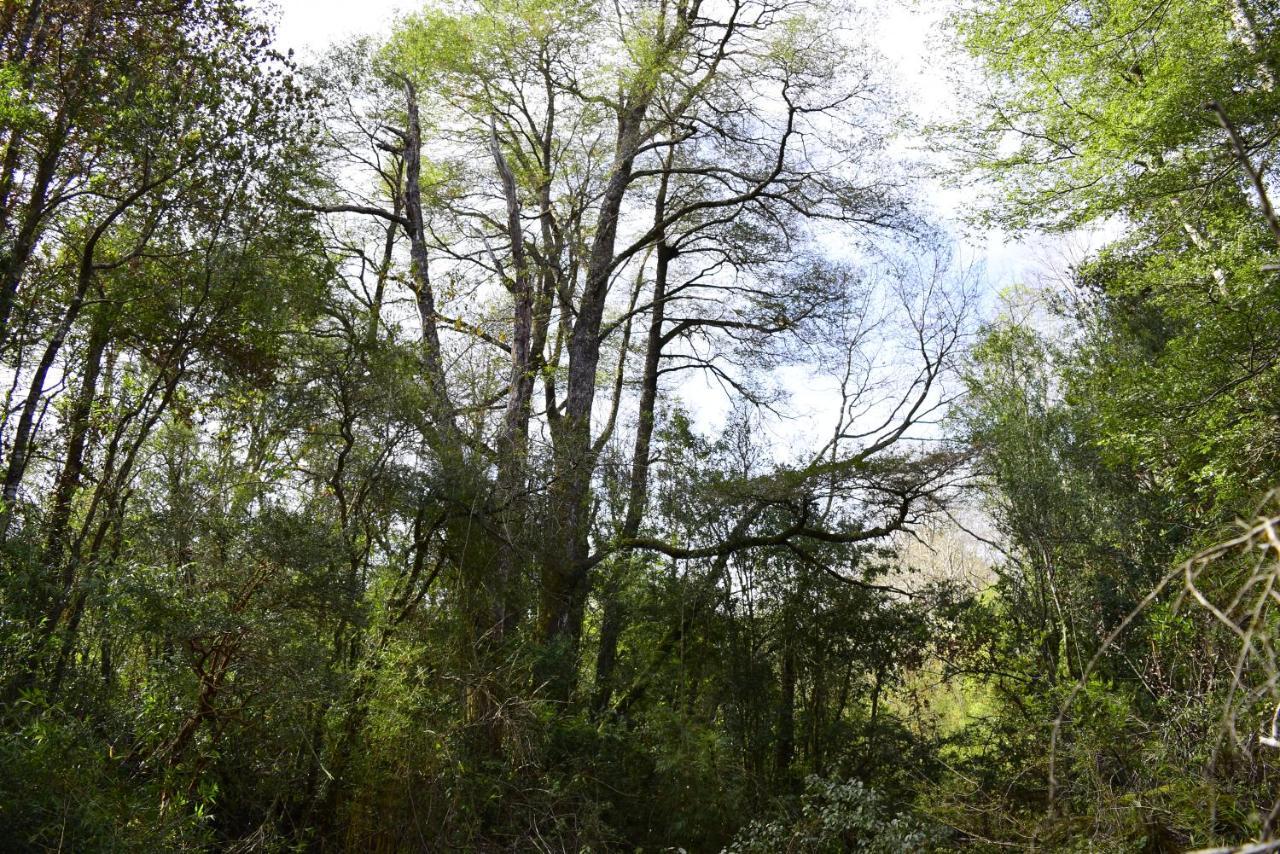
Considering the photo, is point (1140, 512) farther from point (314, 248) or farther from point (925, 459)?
point (314, 248)

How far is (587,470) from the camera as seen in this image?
26.2 feet

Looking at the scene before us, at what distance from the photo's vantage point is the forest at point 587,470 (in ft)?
17.2

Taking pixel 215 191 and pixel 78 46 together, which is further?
pixel 215 191

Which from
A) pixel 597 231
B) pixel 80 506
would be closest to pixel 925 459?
A: pixel 597 231

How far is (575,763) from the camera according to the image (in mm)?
7016

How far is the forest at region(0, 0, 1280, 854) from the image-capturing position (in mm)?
5250

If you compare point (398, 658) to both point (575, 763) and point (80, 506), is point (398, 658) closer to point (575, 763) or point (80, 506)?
point (575, 763)

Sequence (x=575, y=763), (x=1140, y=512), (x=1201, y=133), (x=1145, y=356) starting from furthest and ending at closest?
(x=1145, y=356)
(x=1140, y=512)
(x=1201, y=133)
(x=575, y=763)

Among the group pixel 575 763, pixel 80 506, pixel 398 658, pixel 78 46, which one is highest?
pixel 78 46

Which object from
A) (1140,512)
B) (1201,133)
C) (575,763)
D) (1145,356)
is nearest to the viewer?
(575,763)

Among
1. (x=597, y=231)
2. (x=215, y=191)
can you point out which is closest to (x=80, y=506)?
(x=215, y=191)

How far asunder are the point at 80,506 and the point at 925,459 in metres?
6.77

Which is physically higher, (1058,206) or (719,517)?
(1058,206)

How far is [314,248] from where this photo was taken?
26.9 feet
